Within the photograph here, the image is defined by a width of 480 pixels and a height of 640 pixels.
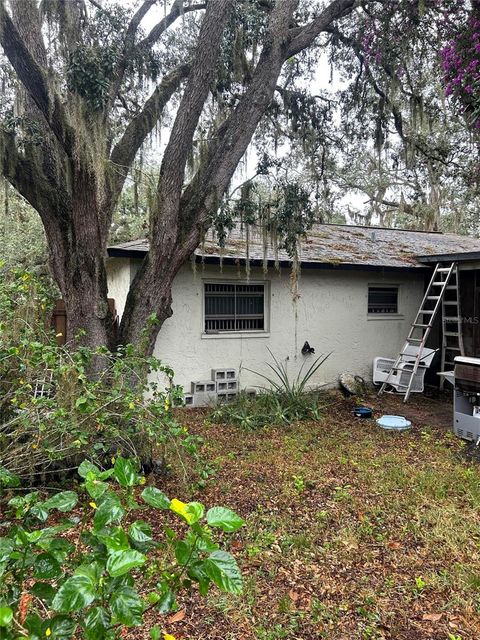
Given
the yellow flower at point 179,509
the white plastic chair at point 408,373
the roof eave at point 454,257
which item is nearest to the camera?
the yellow flower at point 179,509

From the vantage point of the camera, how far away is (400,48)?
6773 mm

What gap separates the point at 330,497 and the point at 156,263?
3428 millimetres

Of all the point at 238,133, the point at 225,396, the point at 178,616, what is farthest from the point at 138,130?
the point at 178,616

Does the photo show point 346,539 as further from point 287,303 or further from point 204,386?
point 287,303

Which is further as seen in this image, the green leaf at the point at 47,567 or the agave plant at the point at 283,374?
the agave plant at the point at 283,374

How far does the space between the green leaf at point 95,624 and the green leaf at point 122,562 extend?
114 millimetres

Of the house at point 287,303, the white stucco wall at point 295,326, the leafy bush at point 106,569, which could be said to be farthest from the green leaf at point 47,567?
the white stucco wall at point 295,326

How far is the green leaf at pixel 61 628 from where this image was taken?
1050 mm

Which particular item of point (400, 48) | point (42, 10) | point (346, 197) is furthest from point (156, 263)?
point (346, 197)

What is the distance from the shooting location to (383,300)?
9328mm

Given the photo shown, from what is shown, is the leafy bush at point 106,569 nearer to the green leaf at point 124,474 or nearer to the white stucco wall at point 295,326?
the green leaf at point 124,474

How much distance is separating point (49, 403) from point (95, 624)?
222 centimetres

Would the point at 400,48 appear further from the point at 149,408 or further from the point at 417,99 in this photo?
the point at 149,408

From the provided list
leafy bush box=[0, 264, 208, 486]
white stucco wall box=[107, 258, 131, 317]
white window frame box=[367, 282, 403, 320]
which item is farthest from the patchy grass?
white window frame box=[367, 282, 403, 320]
